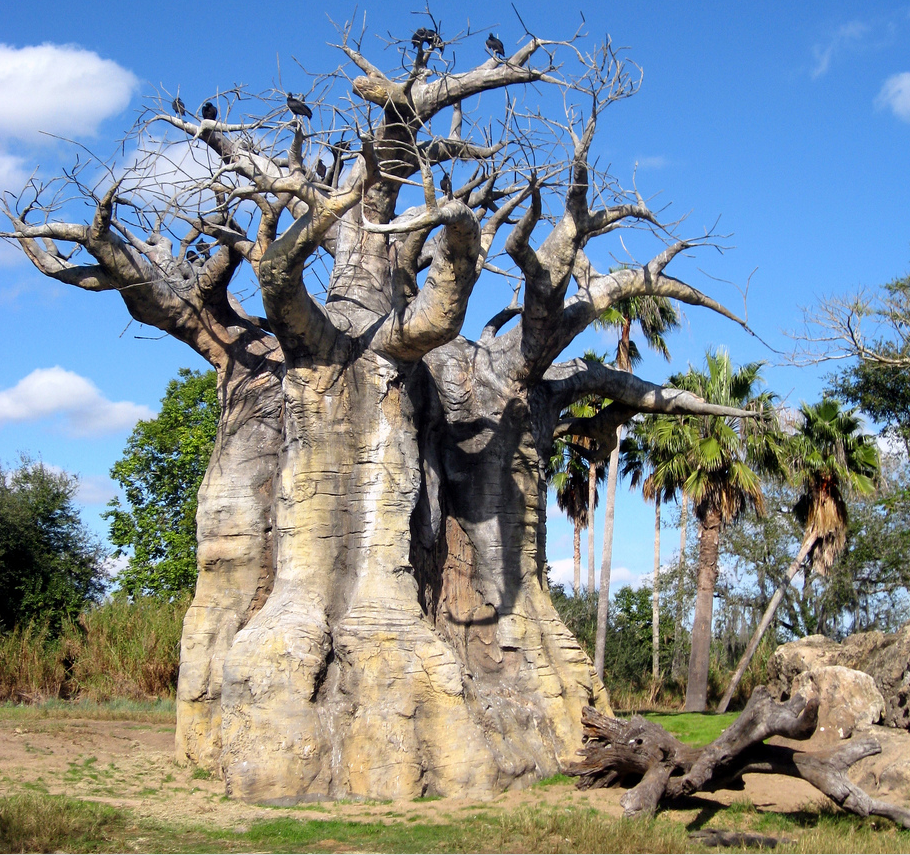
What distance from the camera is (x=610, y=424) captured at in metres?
11.8

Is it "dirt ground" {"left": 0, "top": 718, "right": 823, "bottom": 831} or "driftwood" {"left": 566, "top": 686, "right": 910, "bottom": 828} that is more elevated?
"driftwood" {"left": 566, "top": 686, "right": 910, "bottom": 828}

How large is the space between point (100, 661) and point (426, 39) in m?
12.5

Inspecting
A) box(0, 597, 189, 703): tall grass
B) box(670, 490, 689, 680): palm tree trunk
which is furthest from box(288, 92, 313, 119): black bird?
box(670, 490, 689, 680): palm tree trunk

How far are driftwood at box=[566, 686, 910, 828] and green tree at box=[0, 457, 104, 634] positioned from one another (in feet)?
46.1

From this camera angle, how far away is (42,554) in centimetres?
2003

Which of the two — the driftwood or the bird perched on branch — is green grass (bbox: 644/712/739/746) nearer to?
the driftwood

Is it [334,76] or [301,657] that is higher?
[334,76]

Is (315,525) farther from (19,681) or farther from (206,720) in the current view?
(19,681)

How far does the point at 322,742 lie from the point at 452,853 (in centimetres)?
191

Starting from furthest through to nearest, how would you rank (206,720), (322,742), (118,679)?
(118,679) < (206,720) < (322,742)

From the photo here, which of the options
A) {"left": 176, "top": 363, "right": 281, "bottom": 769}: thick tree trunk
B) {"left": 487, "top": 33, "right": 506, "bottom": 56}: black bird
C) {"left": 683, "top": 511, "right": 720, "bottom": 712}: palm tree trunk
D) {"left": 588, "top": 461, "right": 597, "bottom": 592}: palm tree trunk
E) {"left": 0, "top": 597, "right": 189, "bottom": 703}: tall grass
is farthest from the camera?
{"left": 588, "top": 461, "right": 597, "bottom": 592}: palm tree trunk

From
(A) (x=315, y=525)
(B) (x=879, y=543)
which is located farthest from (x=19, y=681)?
(B) (x=879, y=543)

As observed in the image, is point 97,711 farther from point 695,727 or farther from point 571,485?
point 571,485

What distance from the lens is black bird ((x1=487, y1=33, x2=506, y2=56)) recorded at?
28.8 ft
